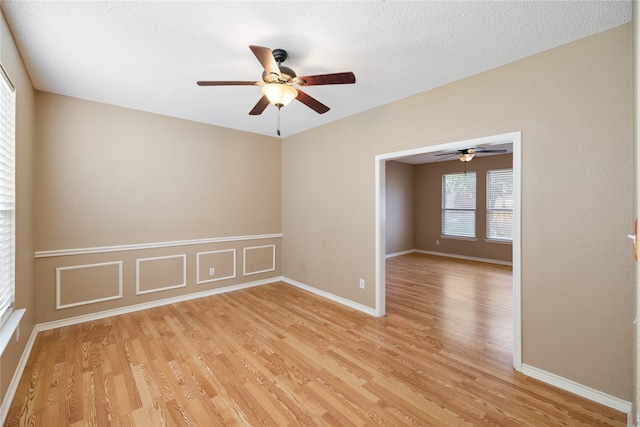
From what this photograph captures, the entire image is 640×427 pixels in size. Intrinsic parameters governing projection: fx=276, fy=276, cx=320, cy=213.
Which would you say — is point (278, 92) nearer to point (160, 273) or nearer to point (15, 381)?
point (15, 381)

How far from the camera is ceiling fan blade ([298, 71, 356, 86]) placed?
2.01m

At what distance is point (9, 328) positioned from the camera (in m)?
2.04

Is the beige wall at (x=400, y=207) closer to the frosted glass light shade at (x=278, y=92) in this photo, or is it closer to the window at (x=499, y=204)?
the window at (x=499, y=204)

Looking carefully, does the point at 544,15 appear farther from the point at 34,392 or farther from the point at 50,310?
the point at 50,310

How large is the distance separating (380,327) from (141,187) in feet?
11.8

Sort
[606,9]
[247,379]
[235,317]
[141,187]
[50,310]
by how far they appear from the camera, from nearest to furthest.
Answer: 1. [606,9]
2. [247,379]
3. [50,310]
4. [235,317]
5. [141,187]

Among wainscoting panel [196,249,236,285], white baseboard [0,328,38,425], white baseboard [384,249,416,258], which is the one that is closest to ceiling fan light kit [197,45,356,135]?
white baseboard [0,328,38,425]

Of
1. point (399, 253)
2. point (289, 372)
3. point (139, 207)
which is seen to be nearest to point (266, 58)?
point (289, 372)

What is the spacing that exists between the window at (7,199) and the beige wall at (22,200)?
0.41ft

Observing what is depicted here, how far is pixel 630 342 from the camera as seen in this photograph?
1.88 meters

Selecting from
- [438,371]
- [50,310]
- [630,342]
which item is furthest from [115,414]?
[630,342]

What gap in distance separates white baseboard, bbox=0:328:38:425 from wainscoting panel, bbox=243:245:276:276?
2590 millimetres

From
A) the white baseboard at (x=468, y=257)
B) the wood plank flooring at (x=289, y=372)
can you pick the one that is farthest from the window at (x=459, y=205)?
the wood plank flooring at (x=289, y=372)

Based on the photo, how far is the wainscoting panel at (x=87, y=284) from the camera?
3211 millimetres
